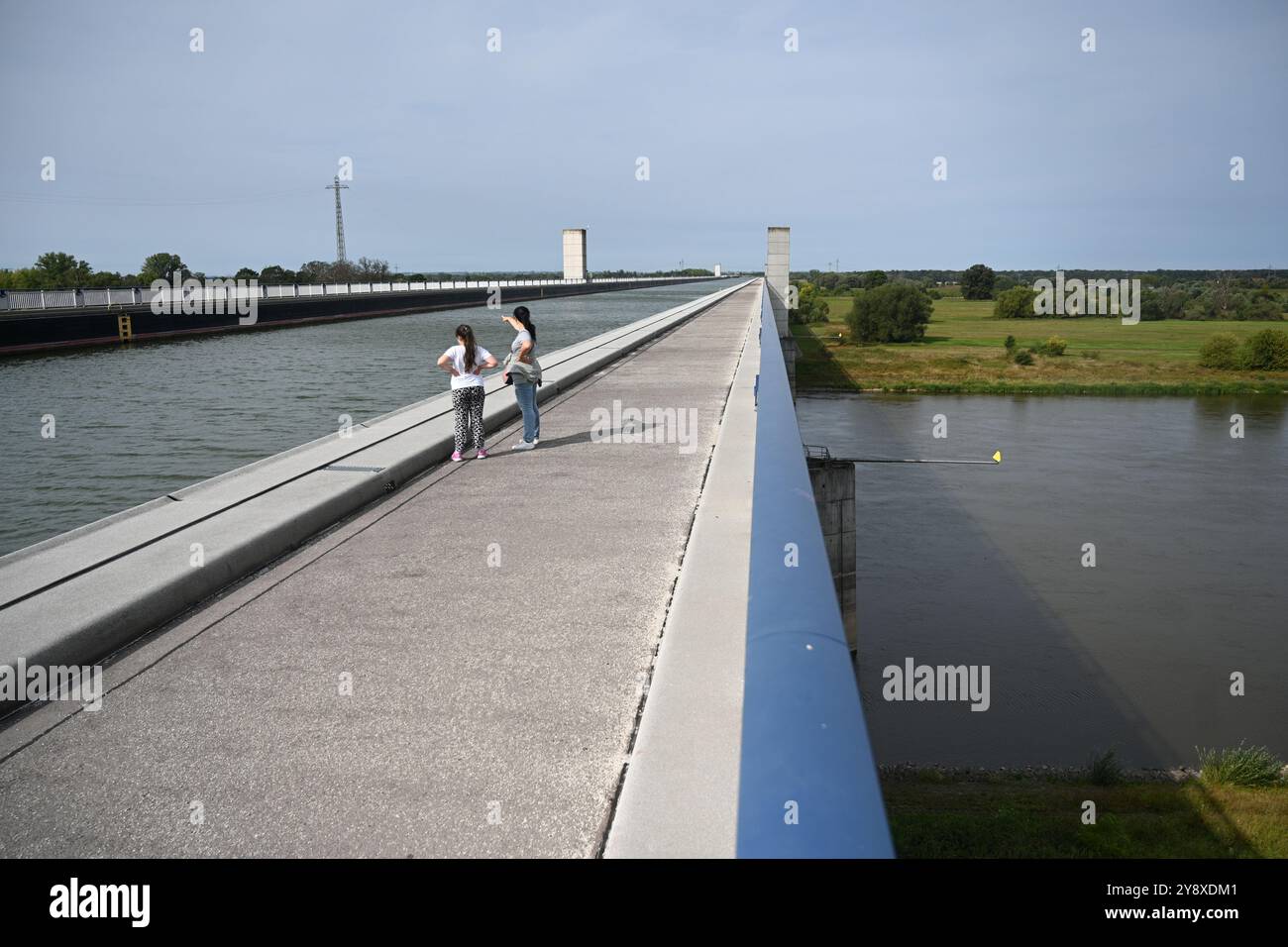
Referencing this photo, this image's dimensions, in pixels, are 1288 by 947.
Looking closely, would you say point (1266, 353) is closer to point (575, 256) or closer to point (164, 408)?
point (164, 408)

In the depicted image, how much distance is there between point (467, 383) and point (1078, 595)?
695 inches

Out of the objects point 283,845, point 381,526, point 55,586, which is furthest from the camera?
point 381,526

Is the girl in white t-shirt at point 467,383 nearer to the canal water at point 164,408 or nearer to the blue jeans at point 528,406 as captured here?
the blue jeans at point 528,406

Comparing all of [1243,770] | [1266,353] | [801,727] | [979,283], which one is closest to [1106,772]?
[1243,770]

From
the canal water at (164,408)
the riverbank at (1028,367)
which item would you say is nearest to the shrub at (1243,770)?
the canal water at (164,408)

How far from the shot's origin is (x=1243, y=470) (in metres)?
37.5

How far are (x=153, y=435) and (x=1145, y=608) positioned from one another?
20.6 meters

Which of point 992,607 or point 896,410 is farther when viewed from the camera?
point 896,410

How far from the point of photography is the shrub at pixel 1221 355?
6738 cm

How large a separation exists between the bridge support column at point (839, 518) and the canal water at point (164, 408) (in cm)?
811

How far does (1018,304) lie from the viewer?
125750 millimetres
